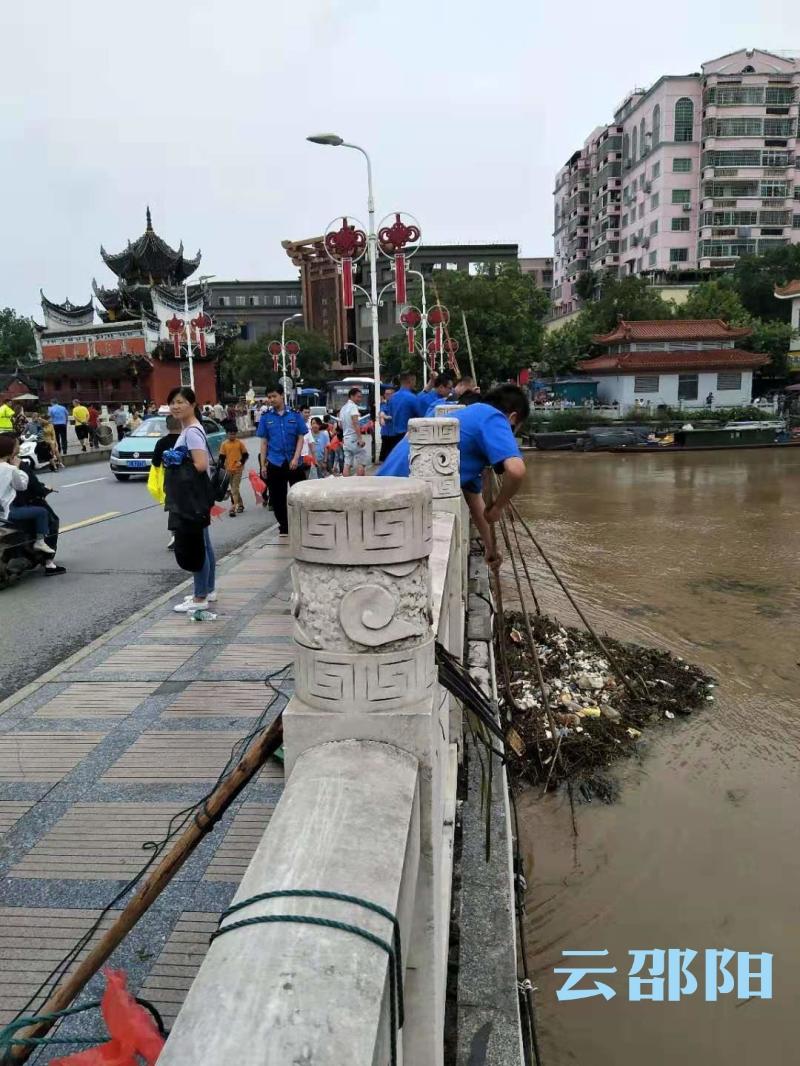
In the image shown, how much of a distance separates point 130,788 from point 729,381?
3578 cm

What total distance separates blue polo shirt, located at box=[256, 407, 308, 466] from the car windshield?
920 cm

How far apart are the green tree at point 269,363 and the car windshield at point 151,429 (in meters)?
35.5

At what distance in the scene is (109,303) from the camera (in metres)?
46.4

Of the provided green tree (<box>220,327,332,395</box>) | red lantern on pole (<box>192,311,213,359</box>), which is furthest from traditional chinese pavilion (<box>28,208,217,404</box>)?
green tree (<box>220,327,332,395</box>)

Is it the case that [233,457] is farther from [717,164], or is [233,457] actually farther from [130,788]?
[717,164]

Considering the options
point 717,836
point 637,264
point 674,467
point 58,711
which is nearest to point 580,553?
point 717,836

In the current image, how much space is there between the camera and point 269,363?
174 ft

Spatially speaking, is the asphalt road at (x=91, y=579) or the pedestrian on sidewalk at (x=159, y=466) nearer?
the asphalt road at (x=91, y=579)

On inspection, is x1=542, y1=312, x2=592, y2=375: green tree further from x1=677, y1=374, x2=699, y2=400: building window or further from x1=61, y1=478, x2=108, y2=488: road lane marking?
x1=61, y1=478, x2=108, y2=488: road lane marking

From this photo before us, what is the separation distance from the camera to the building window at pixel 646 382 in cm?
3450

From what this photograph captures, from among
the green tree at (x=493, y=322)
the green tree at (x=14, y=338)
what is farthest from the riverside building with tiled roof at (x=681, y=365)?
the green tree at (x=14, y=338)

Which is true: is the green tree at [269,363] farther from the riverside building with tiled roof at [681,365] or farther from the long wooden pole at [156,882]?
the long wooden pole at [156,882]

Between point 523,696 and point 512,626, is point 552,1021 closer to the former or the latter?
point 523,696

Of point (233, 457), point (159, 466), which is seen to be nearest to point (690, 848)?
point (159, 466)
